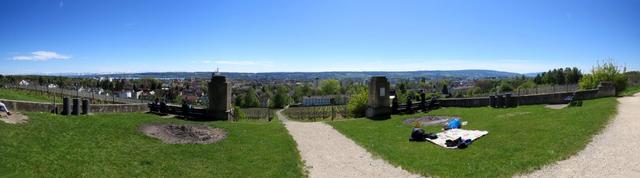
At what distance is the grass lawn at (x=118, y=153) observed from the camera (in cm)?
960

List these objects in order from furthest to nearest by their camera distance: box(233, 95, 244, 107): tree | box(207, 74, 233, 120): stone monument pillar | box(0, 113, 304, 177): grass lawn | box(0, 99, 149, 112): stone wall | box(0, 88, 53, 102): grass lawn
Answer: box(233, 95, 244, 107): tree, box(0, 88, 53, 102): grass lawn, box(207, 74, 233, 120): stone monument pillar, box(0, 99, 149, 112): stone wall, box(0, 113, 304, 177): grass lawn

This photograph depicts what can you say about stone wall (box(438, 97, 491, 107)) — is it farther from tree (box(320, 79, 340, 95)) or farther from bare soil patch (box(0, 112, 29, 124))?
tree (box(320, 79, 340, 95))

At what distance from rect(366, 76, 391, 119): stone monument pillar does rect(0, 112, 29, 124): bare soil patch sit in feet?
57.9

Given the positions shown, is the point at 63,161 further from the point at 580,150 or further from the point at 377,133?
the point at 580,150

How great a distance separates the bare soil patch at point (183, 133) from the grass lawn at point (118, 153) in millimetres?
545

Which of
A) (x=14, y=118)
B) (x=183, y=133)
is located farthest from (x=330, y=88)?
(x=14, y=118)

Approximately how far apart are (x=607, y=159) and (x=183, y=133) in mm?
14040

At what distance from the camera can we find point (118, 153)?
11.8 m

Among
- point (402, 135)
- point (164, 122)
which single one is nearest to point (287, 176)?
point (402, 135)

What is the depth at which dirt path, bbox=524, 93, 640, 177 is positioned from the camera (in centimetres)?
984

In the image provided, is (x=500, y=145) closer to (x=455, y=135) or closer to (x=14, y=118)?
(x=455, y=135)

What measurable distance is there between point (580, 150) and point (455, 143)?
3.69 meters

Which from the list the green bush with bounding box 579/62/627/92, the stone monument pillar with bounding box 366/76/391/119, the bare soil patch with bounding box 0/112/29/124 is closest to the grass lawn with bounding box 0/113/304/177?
the bare soil patch with bounding box 0/112/29/124

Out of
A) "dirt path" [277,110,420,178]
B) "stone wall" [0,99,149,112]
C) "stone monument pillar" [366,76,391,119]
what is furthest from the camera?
"stone monument pillar" [366,76,391,119]
